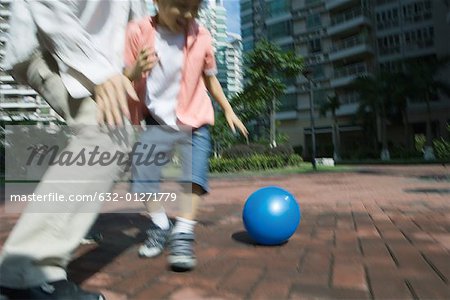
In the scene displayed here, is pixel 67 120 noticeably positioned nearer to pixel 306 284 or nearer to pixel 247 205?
pixel 306 284

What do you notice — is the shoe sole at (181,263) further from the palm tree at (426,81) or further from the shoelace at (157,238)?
the palm tree at (426,81)

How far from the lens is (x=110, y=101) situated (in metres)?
1.54

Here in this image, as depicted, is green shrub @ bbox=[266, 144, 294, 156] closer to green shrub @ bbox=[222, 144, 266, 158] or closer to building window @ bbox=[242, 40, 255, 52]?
green shrub @ bbox=[222, 144, 266, 158]

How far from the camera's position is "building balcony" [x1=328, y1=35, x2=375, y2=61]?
35406mm

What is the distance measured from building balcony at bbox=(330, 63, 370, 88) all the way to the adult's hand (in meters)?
36.9

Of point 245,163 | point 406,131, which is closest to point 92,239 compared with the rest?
point 245,163

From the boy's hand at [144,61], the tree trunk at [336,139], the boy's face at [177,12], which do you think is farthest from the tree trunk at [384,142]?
the boy's hand at [144,61]

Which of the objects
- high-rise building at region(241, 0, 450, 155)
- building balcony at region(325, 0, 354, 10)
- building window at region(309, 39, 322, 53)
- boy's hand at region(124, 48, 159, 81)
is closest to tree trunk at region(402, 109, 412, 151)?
high-rise building at region(241, 0, 450, 155)

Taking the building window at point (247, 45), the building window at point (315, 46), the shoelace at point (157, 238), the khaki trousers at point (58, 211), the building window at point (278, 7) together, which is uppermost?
the building window at point (278, 7)

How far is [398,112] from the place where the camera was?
1236 inches

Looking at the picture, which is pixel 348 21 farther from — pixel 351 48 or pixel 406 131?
pixel 406 131

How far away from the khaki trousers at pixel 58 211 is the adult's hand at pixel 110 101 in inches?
2.2

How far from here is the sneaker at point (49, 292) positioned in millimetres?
1431

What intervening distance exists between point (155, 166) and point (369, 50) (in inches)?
1442
